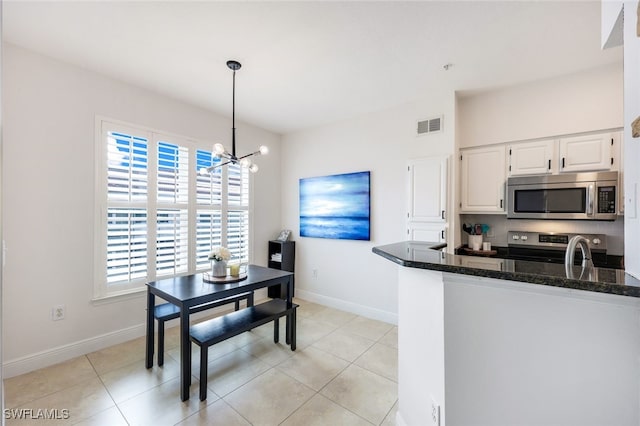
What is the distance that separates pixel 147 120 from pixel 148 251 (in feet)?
4.71

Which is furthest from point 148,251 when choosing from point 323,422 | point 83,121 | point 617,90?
point 617,90

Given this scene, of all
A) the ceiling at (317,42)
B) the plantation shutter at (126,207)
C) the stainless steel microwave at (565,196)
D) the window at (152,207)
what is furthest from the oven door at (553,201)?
the plantation shutter at (126,207)

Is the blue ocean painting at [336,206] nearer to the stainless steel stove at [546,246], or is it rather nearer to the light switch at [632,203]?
the stainless steel stove at [546,246]

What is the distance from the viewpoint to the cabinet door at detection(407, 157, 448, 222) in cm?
307

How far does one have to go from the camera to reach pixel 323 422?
1816 millimetres

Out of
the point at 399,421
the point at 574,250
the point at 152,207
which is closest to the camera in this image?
the point at 574,250

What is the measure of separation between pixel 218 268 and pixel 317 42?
2.14m

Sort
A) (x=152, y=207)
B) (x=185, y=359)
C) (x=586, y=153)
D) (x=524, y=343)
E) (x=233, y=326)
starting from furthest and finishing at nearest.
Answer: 1. (x=152, y=207)
2. (x=586, y=153)
3. (x=233, y=326)
4. (x=185, y=359)
5. (x=524, y=343)

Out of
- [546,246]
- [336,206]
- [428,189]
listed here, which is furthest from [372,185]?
[546,246]

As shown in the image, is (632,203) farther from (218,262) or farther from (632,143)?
(218,262)

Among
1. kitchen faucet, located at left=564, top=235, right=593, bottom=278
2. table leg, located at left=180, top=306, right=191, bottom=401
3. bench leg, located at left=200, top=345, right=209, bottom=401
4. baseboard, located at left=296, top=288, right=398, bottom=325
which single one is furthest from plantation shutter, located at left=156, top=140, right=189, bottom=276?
kitchen faucet, located at left=564, top=235, right=593, bottom=278

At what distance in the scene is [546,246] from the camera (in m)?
2.89

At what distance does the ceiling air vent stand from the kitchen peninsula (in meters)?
2.14

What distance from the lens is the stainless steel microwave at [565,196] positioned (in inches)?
95.3
